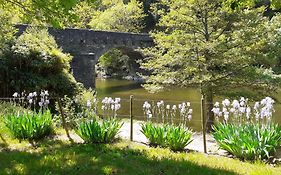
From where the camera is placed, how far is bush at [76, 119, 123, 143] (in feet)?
26.2

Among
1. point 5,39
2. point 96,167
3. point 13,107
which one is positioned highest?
point 5,39

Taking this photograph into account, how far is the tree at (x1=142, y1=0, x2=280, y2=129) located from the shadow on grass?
5.69 meters

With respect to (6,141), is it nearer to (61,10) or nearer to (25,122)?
(25,122)

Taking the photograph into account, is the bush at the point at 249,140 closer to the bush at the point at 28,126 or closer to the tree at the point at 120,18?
the bush at the point at 28,126

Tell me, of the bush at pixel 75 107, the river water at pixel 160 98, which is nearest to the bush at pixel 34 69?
the bush at pixel 75 107

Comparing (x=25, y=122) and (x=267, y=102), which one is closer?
(x=267, y=102)

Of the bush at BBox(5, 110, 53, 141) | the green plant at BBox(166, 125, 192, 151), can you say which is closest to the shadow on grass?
the green plant at BBox(166, 125, 192, 151)

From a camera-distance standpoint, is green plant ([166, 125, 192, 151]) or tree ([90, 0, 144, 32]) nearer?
green plant ([166, 125, 192, 151])

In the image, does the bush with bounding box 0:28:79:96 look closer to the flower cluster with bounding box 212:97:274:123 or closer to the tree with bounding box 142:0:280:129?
the tree with bounding box 142:0:280:129

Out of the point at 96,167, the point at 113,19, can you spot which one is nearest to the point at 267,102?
the point at 96,167

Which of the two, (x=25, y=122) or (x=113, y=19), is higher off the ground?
(x=113, y=19)

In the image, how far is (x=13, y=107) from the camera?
1051 cm

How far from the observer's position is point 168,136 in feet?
26.2

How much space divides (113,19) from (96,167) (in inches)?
1423
